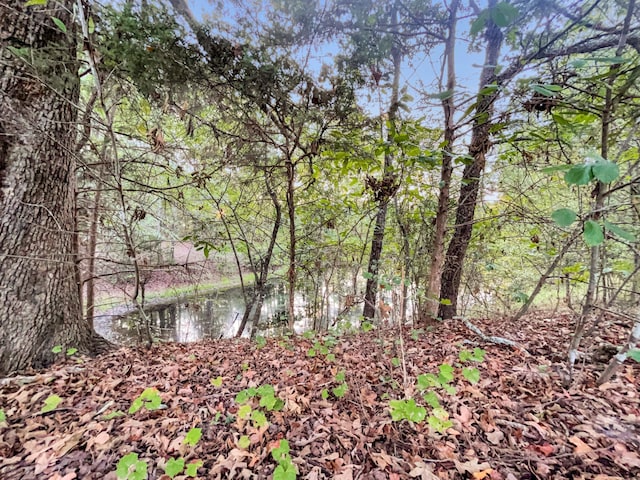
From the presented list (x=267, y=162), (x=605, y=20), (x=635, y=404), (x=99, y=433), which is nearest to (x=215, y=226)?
(x=267, y=162)

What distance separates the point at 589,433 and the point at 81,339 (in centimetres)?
350

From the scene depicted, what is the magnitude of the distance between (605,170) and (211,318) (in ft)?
26.2

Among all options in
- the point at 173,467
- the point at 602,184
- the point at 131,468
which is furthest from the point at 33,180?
the point at 602,184

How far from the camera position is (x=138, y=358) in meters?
2.27

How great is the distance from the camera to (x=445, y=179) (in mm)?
2701

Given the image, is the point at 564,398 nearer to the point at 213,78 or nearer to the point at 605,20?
the point at 605,20

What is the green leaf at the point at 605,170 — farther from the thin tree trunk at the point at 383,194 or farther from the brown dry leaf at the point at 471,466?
the thin tree trunk at the point at 383,194

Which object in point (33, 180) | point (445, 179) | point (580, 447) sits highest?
point (445, 179)

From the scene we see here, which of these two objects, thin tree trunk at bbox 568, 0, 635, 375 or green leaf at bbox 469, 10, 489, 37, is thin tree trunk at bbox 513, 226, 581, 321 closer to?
thin tree trunk at bbox 568, 0, 635, 375

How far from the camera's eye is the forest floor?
1203 millimetres

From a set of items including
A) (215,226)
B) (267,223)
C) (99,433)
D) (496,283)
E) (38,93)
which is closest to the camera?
(99,433)

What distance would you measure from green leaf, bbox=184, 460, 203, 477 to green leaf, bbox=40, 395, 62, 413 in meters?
1.02

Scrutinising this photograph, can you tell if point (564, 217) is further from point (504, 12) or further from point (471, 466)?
point (471, 466)

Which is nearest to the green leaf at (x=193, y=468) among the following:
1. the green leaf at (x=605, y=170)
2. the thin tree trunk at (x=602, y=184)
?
the green leaf at (x=605, y=170)
